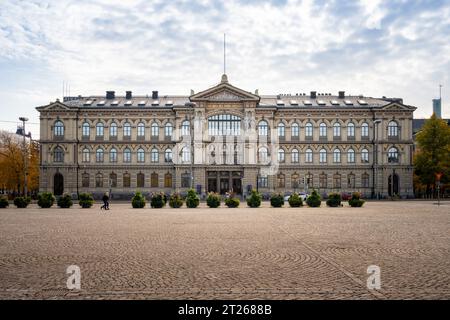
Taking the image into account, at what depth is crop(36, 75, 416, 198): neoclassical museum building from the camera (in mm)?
75562

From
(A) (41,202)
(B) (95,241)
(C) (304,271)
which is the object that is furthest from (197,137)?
(C) (304,271)

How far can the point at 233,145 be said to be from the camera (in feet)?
246

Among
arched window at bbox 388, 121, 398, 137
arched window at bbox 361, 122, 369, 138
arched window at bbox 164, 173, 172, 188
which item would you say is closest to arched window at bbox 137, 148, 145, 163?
arched window at bbox 164, 173, 172, 188

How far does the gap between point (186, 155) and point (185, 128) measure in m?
4.81

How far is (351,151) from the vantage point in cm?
7700

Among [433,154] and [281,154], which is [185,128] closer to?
[281,154]

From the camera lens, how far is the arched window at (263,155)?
75.9 metres

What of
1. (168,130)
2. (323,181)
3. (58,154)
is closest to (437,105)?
(323,181)

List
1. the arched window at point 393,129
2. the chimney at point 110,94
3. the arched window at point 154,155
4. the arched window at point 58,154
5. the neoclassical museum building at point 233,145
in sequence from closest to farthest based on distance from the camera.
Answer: the neoclassical museum building at point 233,145 → the arched window at point 393,129 → the arched window at point 58,154 → the arched window at point 154,155 → the chimney at point 110,94

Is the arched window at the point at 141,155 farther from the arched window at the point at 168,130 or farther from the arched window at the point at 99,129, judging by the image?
the arched window at the point at 99,129

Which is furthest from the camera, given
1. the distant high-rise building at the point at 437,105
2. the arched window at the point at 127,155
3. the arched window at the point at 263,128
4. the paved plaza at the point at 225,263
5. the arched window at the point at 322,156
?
the distant high-rise building at the point at 437,105

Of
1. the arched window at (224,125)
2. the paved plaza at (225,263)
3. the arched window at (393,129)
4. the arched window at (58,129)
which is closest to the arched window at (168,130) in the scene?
the arched window at (224,125)

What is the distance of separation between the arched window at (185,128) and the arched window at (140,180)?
10.4m

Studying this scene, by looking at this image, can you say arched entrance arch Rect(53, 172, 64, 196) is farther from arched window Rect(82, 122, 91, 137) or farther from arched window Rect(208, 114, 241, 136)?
arched window Rect(208, 114, 241, 136)
